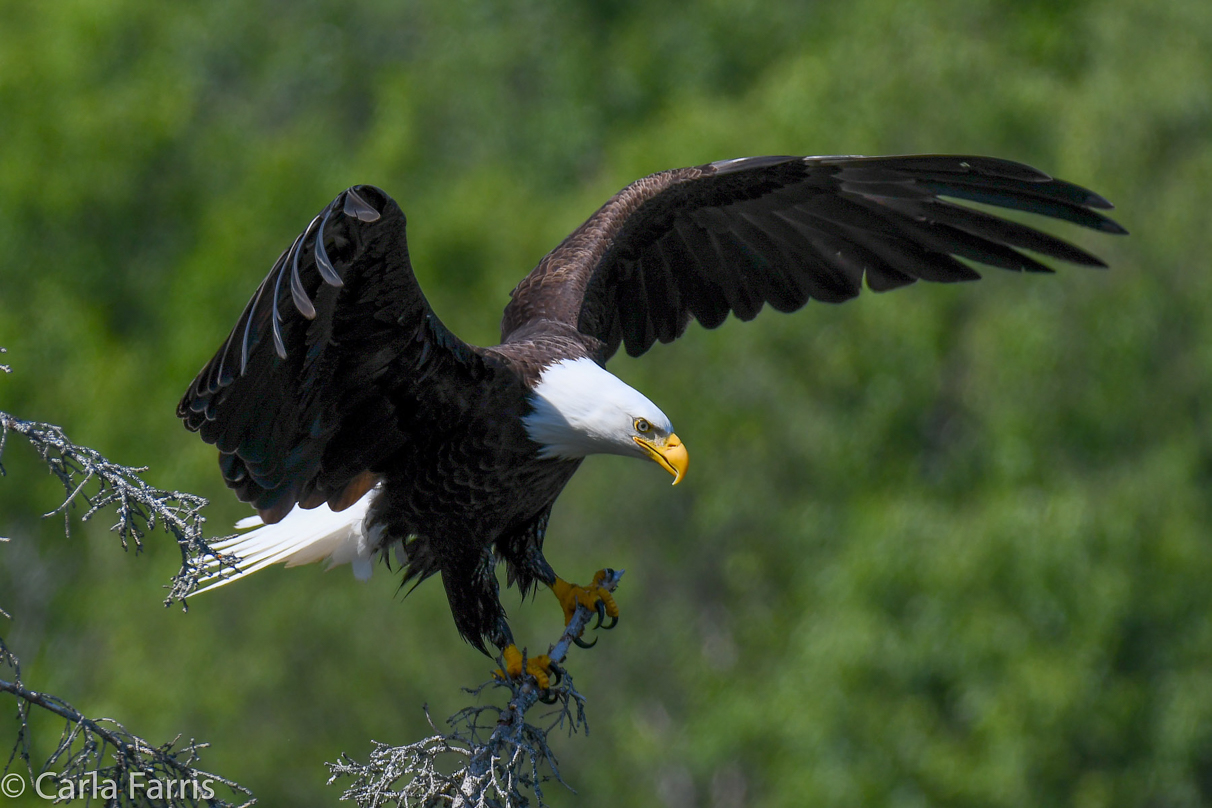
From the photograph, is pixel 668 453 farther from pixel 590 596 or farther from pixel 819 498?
pixel 819 498

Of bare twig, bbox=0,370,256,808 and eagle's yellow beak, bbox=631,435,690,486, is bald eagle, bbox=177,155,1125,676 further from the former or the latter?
bare twig, bbox=0,370,256,808

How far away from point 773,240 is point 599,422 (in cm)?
175

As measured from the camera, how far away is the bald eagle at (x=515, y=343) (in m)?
4.19

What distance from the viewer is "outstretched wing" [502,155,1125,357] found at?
18.1 feet

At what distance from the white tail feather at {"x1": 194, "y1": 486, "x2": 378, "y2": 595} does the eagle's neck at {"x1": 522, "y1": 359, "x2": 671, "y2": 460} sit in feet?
2.95

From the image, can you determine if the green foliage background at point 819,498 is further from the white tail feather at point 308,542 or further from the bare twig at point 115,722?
the bare twig at point 115,722

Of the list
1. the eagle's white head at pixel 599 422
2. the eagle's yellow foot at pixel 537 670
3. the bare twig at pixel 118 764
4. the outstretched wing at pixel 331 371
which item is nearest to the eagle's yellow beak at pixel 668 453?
the eagle's white head at pixel 599 422

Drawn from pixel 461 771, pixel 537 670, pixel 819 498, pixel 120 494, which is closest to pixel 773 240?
pixel 537 670

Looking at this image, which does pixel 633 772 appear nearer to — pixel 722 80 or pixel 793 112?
pixel 793 112

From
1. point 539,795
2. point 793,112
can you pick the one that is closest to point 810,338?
point 793,112

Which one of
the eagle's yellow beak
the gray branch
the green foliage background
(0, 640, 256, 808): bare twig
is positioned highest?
the green foliage background

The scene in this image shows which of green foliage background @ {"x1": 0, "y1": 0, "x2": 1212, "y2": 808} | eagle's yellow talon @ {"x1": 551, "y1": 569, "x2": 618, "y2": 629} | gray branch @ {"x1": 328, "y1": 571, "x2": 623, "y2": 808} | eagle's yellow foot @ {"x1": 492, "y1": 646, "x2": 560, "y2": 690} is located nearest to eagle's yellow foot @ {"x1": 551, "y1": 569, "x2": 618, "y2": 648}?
eagle's yellow talon @ {"x1": 551, "y1": 569, "x2": 618, "y2": 629}

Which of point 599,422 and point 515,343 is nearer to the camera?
point 599,422

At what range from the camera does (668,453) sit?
464 centimetres
